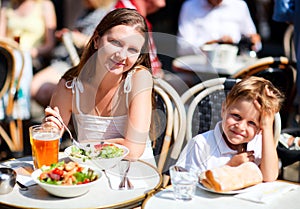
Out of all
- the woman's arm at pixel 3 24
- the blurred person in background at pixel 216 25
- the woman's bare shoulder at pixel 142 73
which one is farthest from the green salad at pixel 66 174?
the woman's arm at pixel 3 24

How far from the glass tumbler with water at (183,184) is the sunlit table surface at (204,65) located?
6.85ft

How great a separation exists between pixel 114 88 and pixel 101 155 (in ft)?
1.50

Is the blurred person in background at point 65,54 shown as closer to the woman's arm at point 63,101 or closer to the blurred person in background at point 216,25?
the blurred person in background at point 216,25

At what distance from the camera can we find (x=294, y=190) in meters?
2.02

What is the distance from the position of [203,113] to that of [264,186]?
0.86 m

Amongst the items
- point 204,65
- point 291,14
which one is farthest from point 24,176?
point 291,14

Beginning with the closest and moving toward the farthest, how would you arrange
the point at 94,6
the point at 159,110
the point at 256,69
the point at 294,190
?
the point at 294,190
the point at 159,110
the point at 256,69
the point at 94,6

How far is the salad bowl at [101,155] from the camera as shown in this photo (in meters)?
2.11

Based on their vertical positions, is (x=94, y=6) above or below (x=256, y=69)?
above

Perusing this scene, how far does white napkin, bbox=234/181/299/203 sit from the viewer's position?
1.91 meters

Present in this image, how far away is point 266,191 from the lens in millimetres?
1972

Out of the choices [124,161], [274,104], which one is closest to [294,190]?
[274,104]

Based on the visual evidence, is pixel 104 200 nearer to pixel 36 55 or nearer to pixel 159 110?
pixel 159 110

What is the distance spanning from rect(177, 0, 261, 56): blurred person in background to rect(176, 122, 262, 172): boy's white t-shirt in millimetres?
2392
